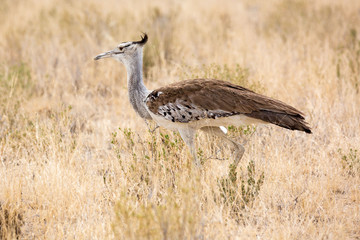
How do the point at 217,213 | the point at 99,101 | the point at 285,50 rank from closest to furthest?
the point at 217,213 < the point at 99,101 < the point at 285,50

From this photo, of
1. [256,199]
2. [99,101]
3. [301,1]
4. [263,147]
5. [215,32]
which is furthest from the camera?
[301,1]

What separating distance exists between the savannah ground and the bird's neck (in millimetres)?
234

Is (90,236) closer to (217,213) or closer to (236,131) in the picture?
(217,213)

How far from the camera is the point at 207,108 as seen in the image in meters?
3.78

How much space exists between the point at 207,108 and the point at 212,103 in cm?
6

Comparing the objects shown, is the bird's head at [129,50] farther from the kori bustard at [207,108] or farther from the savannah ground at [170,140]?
the savannah ground at [170,140]

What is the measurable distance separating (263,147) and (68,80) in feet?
10.7

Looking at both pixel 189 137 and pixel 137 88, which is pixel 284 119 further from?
pixel 137 88

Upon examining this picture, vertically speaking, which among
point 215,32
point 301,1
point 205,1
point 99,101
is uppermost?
point 205,1

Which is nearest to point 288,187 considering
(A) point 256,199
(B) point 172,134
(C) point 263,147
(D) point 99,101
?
(A) point 256,199

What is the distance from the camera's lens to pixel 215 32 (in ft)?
28.9

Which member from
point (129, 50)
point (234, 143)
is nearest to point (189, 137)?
point (234, 143)

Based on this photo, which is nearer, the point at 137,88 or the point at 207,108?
the point at 207,108

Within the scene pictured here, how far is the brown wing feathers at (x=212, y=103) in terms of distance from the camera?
3.60 metres
